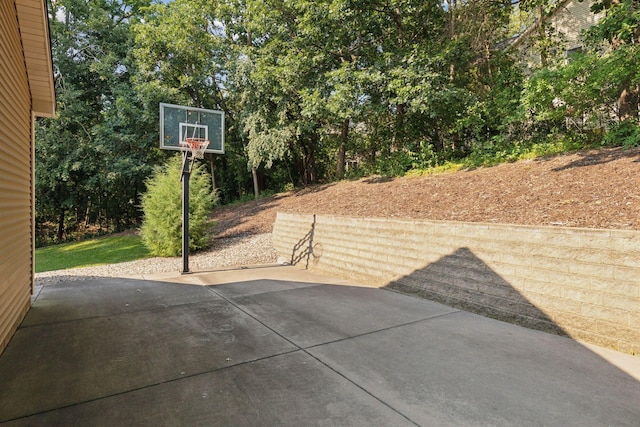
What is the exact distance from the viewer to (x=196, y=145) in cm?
812

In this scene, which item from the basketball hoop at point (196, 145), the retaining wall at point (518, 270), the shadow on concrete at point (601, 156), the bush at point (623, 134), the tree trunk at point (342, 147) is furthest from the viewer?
the tree trunk at point (342, 147)

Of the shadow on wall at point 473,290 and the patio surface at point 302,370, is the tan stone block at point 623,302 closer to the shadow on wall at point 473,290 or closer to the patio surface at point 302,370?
the patio surface at point 302,370

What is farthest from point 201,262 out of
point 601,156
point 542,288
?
point 601,156

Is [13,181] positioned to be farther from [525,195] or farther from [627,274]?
[525,195]

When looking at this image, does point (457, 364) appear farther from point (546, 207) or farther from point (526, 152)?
point (526, 152)

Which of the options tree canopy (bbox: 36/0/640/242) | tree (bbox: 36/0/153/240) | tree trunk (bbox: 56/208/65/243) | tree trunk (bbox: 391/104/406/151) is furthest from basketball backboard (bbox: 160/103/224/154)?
tree trunk (bbox: 56/208/65/243)

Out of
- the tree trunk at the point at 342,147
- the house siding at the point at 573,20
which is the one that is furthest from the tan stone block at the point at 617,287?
the house siding at the point at 573,20

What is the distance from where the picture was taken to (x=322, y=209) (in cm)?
1041

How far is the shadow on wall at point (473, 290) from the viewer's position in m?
3.78

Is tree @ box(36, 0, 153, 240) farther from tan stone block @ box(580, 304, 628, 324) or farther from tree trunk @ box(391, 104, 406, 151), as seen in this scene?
tan stone block @ box(580, 304, 628, 324)

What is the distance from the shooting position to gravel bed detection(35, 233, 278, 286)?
7.34 metres

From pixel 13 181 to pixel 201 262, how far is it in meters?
4.60

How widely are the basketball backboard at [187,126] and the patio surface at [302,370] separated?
455cm

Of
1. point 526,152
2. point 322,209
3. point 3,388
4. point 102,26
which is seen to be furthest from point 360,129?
point 3,388
